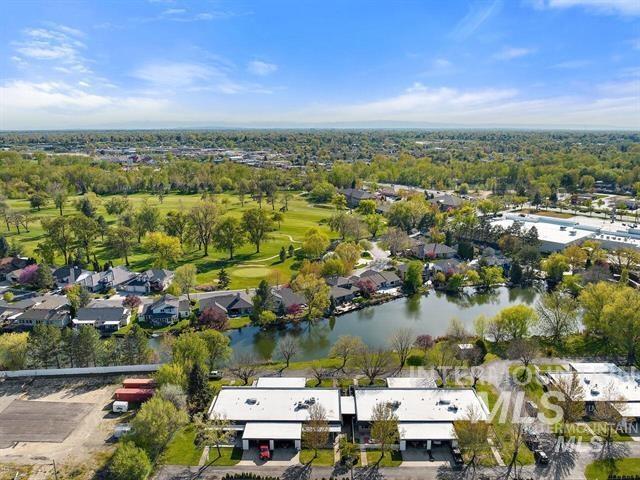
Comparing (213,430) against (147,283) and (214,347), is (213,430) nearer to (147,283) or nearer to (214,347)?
(214,347)

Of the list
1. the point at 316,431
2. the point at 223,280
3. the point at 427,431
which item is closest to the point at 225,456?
the point at 316,431

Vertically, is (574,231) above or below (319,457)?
above

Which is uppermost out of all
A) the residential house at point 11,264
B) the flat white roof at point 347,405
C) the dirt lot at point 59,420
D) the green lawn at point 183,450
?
the residential house at point 11,264

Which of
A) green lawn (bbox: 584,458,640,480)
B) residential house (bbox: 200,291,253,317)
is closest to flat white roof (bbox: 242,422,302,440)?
green lawn (bbox: 584,458,640,480)

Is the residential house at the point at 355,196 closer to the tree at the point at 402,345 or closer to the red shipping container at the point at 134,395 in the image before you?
the tree at the point at 402,345

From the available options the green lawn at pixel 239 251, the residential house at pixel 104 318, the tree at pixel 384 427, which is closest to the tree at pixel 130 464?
the tree at pixel 384 427

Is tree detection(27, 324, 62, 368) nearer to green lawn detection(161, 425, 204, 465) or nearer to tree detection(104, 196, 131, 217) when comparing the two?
green lawn detection(161, 425, 204, 465)

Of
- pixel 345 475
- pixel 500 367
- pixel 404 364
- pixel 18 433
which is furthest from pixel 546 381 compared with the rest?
pixel 18 433
